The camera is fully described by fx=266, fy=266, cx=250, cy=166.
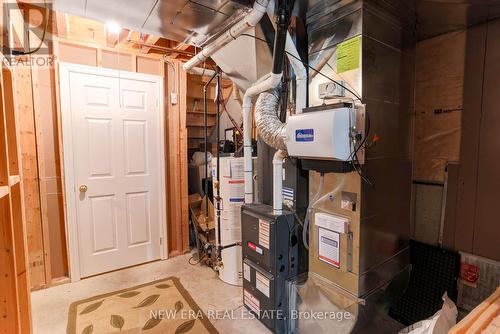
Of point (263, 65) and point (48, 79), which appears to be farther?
point (48, 79)

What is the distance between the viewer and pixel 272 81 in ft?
5.72

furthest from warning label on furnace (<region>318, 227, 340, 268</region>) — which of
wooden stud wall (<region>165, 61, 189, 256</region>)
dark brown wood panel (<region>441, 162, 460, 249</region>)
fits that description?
wooden stud wall (<region>165, 61, 189, 256</region>)

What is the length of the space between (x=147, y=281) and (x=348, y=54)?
2.69 m

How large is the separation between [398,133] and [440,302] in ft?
3.91

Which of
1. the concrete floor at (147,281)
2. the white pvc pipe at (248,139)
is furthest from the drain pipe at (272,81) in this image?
the concrete floor at (147,281)

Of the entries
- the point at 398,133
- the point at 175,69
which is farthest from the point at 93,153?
the point at 398,133

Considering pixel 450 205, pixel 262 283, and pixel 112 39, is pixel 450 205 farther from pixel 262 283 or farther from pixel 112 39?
pixel 112 39

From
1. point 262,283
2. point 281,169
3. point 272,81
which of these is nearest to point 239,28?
point 272,81

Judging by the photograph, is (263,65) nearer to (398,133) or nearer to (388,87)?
(388,87)

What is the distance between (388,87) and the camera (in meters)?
1.71

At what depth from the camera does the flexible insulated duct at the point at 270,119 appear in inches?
72.6

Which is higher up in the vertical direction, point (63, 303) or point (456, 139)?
point (456, 139)

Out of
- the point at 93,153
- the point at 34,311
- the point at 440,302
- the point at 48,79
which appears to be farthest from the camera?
the point at 93,153

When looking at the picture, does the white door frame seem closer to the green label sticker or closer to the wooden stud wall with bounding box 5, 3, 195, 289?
the wooden stud wall with bounding box 5, 3, 195, 289
